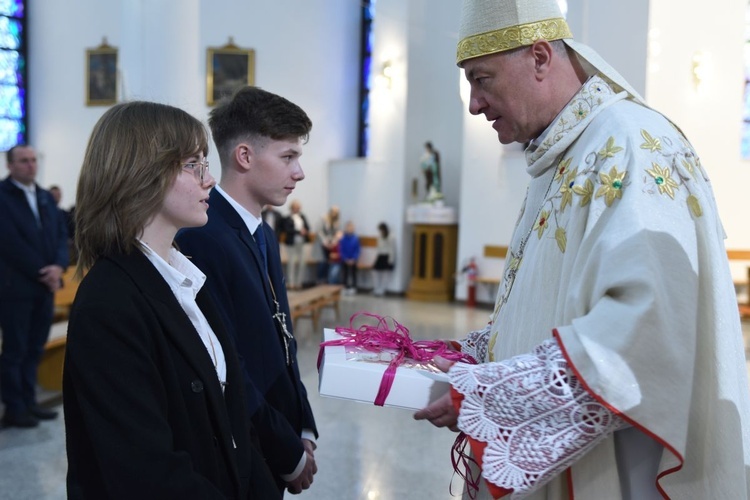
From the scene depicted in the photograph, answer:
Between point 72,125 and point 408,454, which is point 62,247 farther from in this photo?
point 72,125

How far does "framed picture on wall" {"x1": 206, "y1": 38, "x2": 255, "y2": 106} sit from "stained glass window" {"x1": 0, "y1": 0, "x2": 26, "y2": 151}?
4291 mm

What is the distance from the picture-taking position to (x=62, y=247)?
15.8 feet

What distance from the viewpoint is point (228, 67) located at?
1397 centimetres

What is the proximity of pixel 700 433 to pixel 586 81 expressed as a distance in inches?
31.8

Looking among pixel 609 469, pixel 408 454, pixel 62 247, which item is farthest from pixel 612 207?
pixel 62 247

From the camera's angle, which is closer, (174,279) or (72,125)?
(174,279)

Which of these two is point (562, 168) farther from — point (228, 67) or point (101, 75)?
point (101, 75)

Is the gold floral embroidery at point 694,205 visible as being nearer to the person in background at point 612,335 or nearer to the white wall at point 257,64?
the person in background at point 612,335

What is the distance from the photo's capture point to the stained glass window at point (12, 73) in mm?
14617

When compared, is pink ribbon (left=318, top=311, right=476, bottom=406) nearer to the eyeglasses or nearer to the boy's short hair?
the eyeglasses

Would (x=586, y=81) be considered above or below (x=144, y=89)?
below

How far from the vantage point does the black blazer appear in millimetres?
1269

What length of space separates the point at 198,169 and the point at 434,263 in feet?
36.4

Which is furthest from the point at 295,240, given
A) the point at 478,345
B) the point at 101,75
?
the point at 478,345
